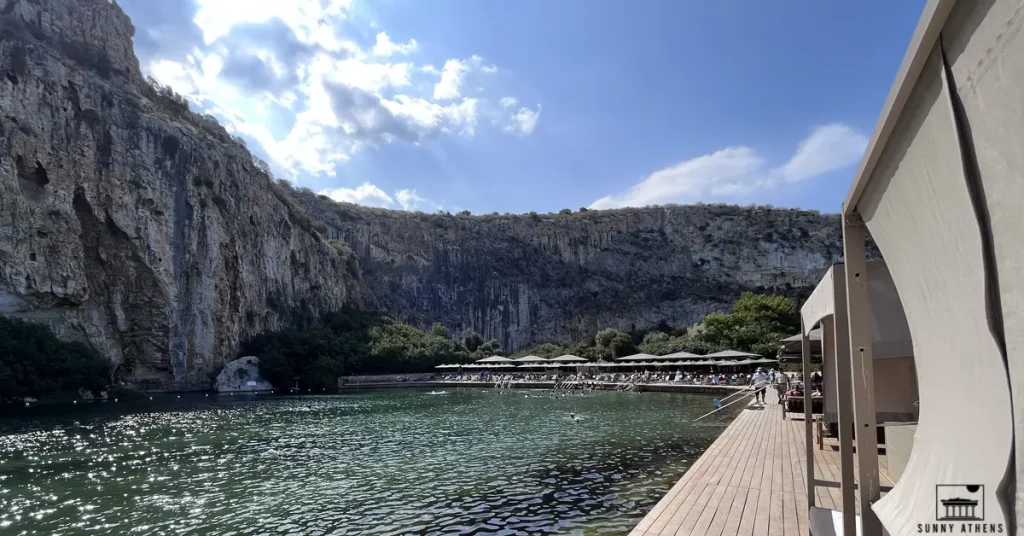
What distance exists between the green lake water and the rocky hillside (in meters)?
22.8

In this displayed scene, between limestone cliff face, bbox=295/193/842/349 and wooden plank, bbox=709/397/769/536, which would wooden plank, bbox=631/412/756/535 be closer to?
wooden plank, bbox=709/397/769/536

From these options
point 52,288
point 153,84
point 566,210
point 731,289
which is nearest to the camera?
point 52,288

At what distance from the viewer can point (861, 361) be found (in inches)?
115

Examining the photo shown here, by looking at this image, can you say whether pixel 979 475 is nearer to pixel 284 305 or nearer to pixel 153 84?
pixel 284 305

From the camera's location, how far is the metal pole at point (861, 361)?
286 cm

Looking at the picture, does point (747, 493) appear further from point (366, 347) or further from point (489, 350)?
point (489, 350)

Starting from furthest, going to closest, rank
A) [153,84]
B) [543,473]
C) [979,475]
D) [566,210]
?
[566,210], [153,84], [543,473], [979,475]

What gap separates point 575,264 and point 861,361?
7617 centimetres

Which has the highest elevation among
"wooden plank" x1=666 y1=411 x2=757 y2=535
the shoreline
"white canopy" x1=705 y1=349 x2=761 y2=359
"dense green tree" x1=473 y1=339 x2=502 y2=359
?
"white canopy" x1=705 y1=349 x2=761 y2=359

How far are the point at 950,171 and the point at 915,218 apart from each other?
0.39 meters

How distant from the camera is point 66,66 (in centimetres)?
4003

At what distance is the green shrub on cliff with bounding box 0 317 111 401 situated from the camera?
29891 mm

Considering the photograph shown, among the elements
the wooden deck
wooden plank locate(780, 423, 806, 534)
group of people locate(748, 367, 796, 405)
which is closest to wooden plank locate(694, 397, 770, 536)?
the wooden deck

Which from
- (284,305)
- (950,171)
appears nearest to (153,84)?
(284,305)
